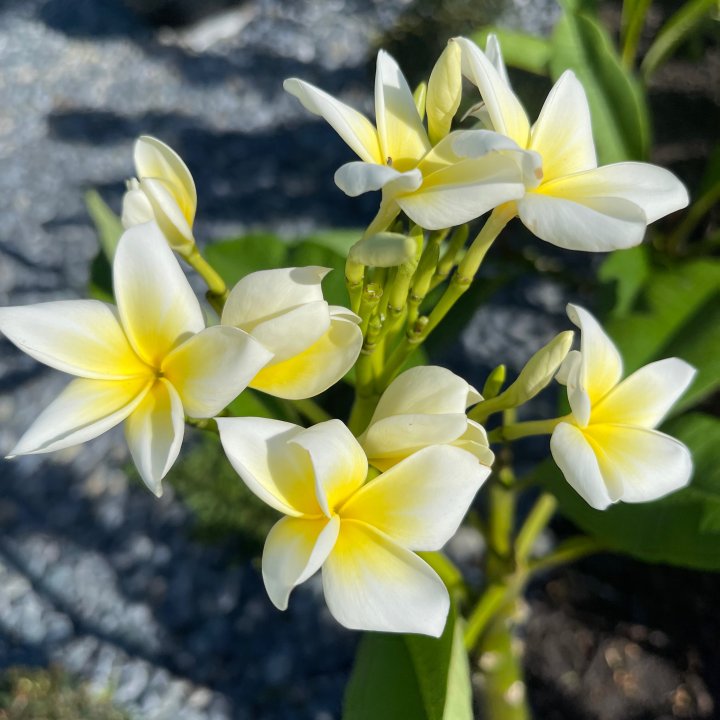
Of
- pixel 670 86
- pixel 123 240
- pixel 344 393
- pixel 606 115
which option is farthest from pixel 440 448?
pixel 670 86

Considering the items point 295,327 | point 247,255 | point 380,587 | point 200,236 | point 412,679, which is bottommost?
point 200,236

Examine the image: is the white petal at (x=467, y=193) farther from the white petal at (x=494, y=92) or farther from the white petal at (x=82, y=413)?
the white petal at (x=82, y=413)

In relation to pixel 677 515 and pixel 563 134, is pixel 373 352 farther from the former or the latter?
pixel 677 515

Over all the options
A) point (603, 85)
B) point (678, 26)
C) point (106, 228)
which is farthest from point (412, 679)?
point (678, 26)

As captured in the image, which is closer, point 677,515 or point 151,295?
point 151,295

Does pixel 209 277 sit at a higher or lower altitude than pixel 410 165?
lower

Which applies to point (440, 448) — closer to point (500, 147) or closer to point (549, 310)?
point (500, 147)

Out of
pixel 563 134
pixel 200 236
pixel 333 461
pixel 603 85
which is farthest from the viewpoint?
pixel 200 236
